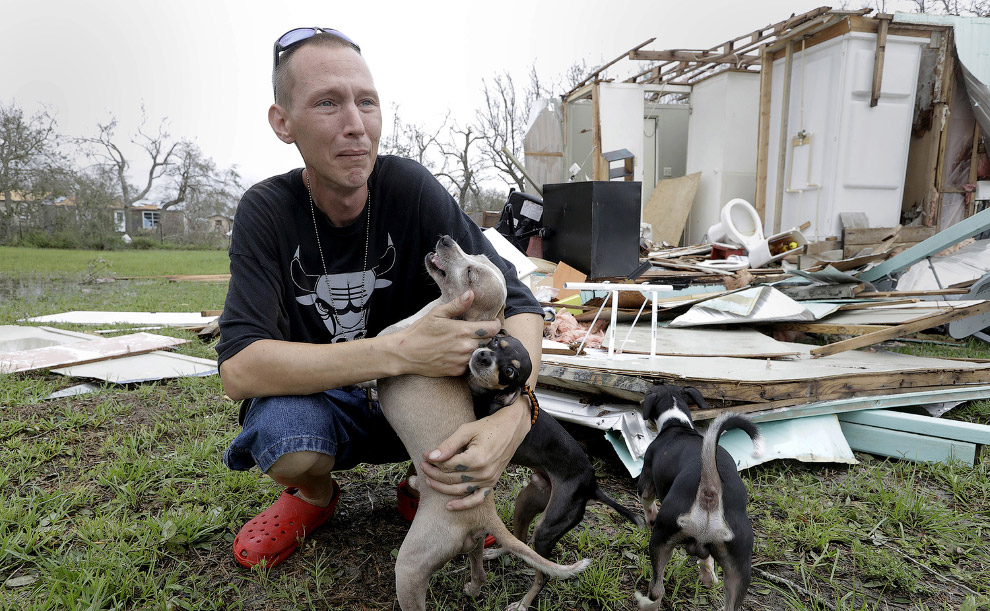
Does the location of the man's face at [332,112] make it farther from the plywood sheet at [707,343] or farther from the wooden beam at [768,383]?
the plywood sheet at [707,343]

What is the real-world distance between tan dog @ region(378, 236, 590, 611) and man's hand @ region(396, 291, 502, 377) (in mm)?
81

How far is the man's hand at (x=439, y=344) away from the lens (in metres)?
1.75

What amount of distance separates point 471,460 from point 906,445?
9.01 ft

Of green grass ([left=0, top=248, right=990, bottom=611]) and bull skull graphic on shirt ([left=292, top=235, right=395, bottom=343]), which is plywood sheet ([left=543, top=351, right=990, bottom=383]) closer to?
green grass ([left=0, top=248, right=990, bottom=611])

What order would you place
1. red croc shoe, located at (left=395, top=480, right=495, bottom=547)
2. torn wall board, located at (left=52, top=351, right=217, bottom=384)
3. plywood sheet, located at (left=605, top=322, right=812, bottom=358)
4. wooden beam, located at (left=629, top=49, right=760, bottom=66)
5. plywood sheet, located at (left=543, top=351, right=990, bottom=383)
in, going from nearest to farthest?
red croc shoe, located at (left=395, top=480, right=495, bottom=547) → plywood sheet, located at (left=543, top=351, right=990, bottom=383) → plywood sheet, located at (left=605, top=322, right=812, bottom=358) → torn wall board, located at (left=52, top=351, right=217, bottom=384) → wooden beam, located at (left=629, top=49, right=760, bottom=66)

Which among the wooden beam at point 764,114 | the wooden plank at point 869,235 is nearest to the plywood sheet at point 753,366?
the wooden plank at point 869,235

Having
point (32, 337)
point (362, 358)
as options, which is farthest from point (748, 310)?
point (32, 337)

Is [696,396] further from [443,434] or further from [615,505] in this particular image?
[443,434]

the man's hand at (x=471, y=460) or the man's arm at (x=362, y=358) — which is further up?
the man's arm at (x=362, y=358)

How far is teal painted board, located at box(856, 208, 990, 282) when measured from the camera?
4648mm

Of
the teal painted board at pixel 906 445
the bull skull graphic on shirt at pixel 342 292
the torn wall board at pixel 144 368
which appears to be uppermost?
the bull skull graphic on shirt at pixel 342 292

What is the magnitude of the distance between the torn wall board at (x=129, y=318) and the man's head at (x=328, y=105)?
17.3ft

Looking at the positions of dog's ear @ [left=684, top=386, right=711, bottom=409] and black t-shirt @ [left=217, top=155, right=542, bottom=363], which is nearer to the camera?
black t-shirt @ [left=217, top=155, right=542, bottom=363]

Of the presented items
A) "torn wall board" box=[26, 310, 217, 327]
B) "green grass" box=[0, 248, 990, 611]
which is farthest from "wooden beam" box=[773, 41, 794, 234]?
"torn wall board" box=[26, 310, 217, 327]
